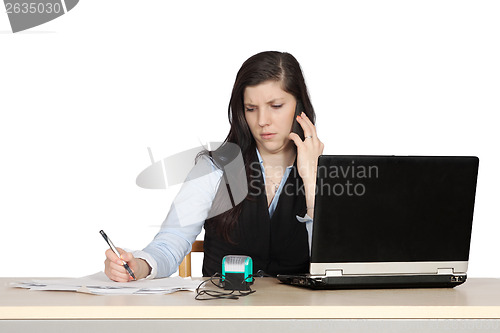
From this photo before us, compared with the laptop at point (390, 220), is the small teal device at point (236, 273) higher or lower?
lower

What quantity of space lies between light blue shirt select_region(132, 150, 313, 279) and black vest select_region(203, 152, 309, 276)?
6cm

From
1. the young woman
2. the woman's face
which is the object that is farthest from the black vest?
the woman's face

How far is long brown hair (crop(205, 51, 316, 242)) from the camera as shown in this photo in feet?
7.99

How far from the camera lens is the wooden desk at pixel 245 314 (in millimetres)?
1410

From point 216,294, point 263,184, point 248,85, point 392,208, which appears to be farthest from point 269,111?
point 216,294

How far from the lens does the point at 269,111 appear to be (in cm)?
241

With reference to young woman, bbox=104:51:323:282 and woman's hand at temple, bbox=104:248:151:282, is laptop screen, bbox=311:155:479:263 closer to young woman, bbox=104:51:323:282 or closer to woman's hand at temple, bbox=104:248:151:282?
woman's hand at temple, bbox=104:248:151:282

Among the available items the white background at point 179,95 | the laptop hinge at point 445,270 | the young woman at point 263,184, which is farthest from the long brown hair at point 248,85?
the white background at point 179,95

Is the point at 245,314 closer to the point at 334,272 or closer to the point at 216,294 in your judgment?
the point at 216,294

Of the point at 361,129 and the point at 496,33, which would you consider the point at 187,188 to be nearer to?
the point at 361,129

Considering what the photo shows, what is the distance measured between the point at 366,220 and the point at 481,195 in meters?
2.30

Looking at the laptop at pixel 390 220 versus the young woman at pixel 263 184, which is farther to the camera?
the young woman at pixel 263 184

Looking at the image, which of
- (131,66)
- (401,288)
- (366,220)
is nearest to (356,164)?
(366,220)

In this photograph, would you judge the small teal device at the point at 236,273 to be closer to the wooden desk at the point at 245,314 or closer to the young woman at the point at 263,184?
the wooden desk at the point at 245,314
